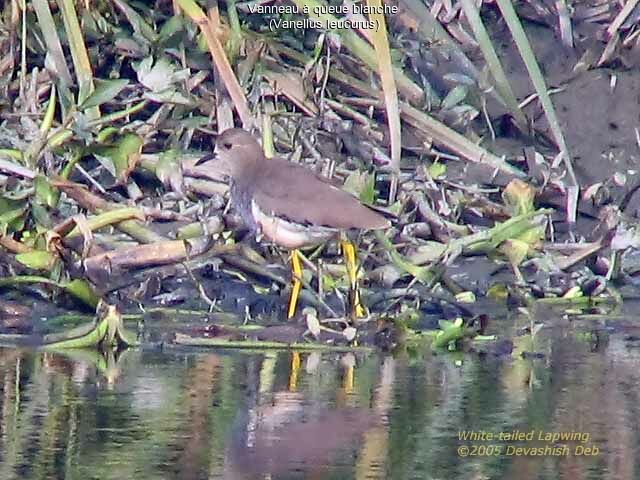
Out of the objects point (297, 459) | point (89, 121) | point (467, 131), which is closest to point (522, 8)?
point (467, 131)

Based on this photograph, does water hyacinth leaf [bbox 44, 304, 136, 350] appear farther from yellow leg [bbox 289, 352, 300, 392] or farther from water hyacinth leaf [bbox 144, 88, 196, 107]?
water hyacinth leaf [bbox 144, 88, 196, 107]

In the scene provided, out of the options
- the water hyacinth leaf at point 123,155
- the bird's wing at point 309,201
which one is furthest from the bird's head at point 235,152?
the water hyacinth leaf at point 123,155

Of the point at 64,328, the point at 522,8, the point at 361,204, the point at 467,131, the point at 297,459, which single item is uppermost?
the point at 522,8

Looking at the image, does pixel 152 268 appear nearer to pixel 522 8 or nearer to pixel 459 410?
pixel 459 410

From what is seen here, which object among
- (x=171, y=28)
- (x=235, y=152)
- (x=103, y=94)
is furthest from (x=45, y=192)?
(x=171, y=28)

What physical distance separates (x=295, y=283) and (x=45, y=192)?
4.07 feet

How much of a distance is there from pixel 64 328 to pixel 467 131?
3211 millimetres

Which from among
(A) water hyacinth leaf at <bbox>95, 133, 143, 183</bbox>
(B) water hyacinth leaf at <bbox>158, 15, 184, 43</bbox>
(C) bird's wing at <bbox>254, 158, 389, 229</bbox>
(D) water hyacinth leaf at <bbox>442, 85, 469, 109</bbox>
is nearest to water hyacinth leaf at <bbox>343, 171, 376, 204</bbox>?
(C) bird's wing at <bbox>254, 158, 389, 229</bbox>

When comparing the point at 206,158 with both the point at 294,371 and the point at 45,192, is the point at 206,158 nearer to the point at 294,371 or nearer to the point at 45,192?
the point at 45,192

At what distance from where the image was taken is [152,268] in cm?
823

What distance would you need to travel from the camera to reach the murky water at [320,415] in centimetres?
528

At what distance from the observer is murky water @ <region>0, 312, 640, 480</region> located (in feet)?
17.3

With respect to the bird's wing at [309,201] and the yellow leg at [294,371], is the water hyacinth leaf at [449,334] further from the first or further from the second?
the bird's wing at [309,201]

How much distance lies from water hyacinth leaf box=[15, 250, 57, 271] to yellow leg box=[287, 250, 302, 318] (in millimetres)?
978
